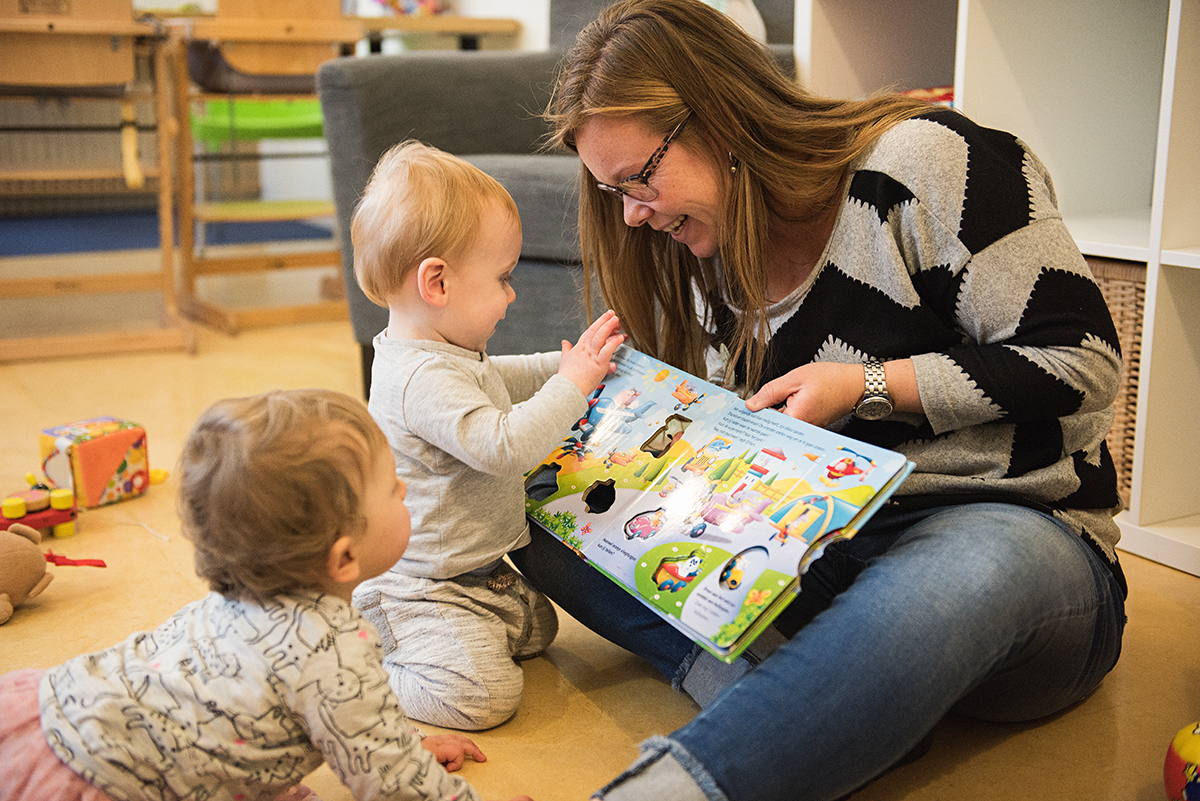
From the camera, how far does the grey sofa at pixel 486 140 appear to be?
5.21 ft

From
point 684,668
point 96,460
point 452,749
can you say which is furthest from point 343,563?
point 96,460

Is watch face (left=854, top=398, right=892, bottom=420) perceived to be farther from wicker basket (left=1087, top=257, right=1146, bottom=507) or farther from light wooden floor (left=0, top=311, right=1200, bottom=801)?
wicker basket (left=1087, top=257, right=1146, bottom=507)

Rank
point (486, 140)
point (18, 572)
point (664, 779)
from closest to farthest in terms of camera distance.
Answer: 1. point (664, 779)
2. point (18, 572)
3. point (486, 140)

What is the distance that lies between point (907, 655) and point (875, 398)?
9.2 inches

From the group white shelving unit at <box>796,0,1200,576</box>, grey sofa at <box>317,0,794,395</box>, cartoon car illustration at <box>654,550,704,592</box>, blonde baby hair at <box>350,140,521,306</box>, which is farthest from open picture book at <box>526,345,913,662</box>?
white shelving unit at <box>796,0,1200,576</box>

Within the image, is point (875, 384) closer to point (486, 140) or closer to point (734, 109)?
point (734, 109)

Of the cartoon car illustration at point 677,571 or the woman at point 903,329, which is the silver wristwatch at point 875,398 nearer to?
the woman at point 903,329

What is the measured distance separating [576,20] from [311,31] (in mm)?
842

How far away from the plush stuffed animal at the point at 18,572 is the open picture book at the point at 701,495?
575mm

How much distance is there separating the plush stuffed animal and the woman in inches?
26.0

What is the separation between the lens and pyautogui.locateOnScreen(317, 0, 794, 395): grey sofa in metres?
1.59

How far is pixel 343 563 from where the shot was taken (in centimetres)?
73

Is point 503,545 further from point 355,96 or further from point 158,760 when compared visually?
point 355,96

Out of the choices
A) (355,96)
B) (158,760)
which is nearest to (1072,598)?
(158,760)
